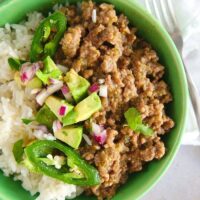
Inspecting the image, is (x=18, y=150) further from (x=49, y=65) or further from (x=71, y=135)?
(x=49, y=65)

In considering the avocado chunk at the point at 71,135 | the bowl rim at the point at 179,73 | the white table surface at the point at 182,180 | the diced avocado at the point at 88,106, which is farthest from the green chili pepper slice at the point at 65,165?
the white table surface at the point at 182,180

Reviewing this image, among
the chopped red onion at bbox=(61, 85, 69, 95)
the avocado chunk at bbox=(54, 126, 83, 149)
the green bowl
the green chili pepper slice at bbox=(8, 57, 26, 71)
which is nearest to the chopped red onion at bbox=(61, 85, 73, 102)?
the chopped red onion at bbox=(61, 85, 69, 95)

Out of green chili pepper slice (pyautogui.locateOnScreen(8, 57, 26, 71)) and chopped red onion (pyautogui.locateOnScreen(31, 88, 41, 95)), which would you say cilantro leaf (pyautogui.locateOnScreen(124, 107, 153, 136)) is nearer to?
chopped red onion (pyautogui.locateOnScreen(31, 88, 41, 95))

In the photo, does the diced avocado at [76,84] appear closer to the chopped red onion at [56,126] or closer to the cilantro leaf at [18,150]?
the chopped red onion at [56,126]

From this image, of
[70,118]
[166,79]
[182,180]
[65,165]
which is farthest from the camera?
[182,180]

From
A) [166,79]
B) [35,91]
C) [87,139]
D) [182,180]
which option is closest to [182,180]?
[182,180]
